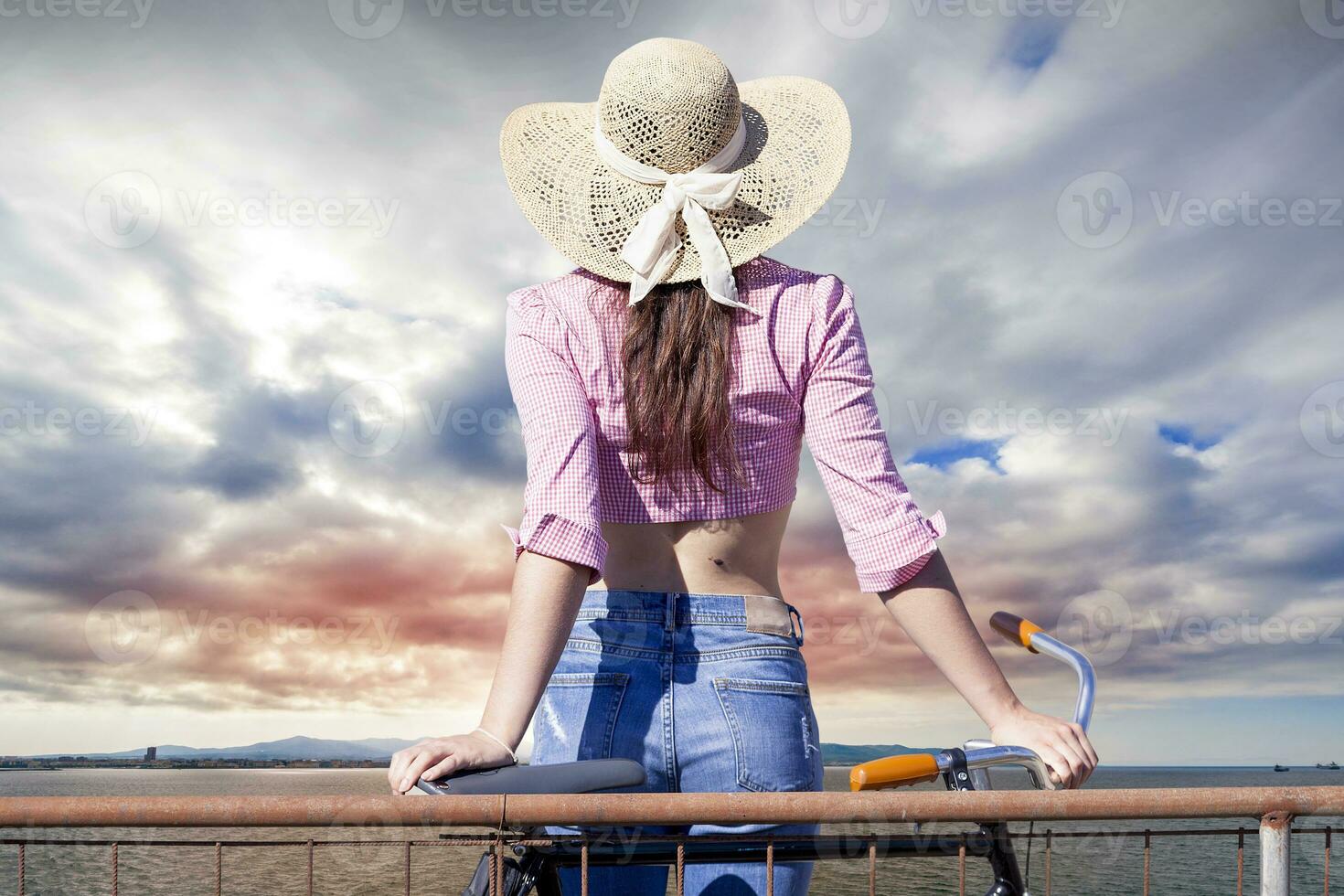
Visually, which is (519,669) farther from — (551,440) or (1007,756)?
(1007,756)

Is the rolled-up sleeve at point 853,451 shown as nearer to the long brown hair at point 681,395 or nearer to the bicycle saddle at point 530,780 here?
the long brown hair at point 681,395

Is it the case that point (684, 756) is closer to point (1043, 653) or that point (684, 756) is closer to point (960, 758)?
point (960, 758)

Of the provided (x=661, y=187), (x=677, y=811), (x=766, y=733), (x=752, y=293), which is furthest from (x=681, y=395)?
(x=677, y=811)

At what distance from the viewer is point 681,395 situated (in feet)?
→ 5.36

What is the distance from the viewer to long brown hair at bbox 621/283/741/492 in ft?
5.36

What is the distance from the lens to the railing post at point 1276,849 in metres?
1.47

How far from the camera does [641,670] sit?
61.7 inches

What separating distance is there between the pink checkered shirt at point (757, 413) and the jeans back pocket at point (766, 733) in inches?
10.5

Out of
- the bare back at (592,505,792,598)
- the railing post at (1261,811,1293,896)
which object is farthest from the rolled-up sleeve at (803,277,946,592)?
the railing post at (1261,811,1293,896)

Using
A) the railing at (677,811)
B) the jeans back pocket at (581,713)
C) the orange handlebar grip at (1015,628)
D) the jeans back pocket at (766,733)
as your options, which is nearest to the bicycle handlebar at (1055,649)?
the orange handlebar grip at (1015,628)

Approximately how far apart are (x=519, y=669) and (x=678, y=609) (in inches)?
11.4

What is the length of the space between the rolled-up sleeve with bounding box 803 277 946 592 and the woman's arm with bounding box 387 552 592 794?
0.49 meters

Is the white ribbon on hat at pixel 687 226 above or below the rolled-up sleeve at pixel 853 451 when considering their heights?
above

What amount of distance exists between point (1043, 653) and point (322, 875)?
46.3 m
